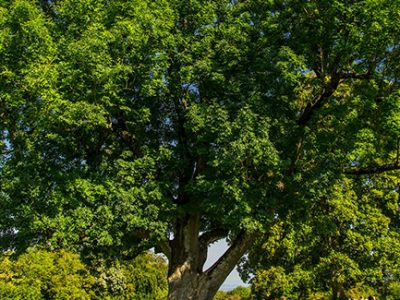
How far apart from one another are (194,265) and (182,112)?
18.1ft

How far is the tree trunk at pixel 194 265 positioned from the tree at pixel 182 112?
7 cm

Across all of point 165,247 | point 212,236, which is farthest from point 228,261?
point 165,247

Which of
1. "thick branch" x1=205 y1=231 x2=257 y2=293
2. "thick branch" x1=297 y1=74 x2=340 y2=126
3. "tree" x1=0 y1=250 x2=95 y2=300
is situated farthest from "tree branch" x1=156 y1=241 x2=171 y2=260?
"tree" x1=0 y1=250 x2=95 y2=300

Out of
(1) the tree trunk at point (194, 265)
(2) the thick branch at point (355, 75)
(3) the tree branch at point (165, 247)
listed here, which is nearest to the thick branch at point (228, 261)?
(1) the tree trunk at point (194, 265)

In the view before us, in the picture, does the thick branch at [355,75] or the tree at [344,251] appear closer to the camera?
the thick branch at [355,75]

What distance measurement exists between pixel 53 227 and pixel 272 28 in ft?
28.9

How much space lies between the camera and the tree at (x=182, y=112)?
40.4 ft

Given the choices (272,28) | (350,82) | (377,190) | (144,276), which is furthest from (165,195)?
(144,276)

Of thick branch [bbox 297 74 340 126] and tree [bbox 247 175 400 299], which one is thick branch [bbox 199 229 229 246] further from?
tree [bbox 247 175 400 299]

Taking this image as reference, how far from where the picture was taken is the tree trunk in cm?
1542

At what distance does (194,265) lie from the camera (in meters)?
15.9

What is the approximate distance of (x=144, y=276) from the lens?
172 feet

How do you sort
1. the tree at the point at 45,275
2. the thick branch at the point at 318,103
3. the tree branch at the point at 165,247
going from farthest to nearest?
1. the tree at the point at 45,275
2. the tree branch at the point at 165,247
3. the thick branch at the point at 318,103

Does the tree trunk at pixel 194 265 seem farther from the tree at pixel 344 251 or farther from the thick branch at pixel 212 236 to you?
the tree at pixel 344 251
